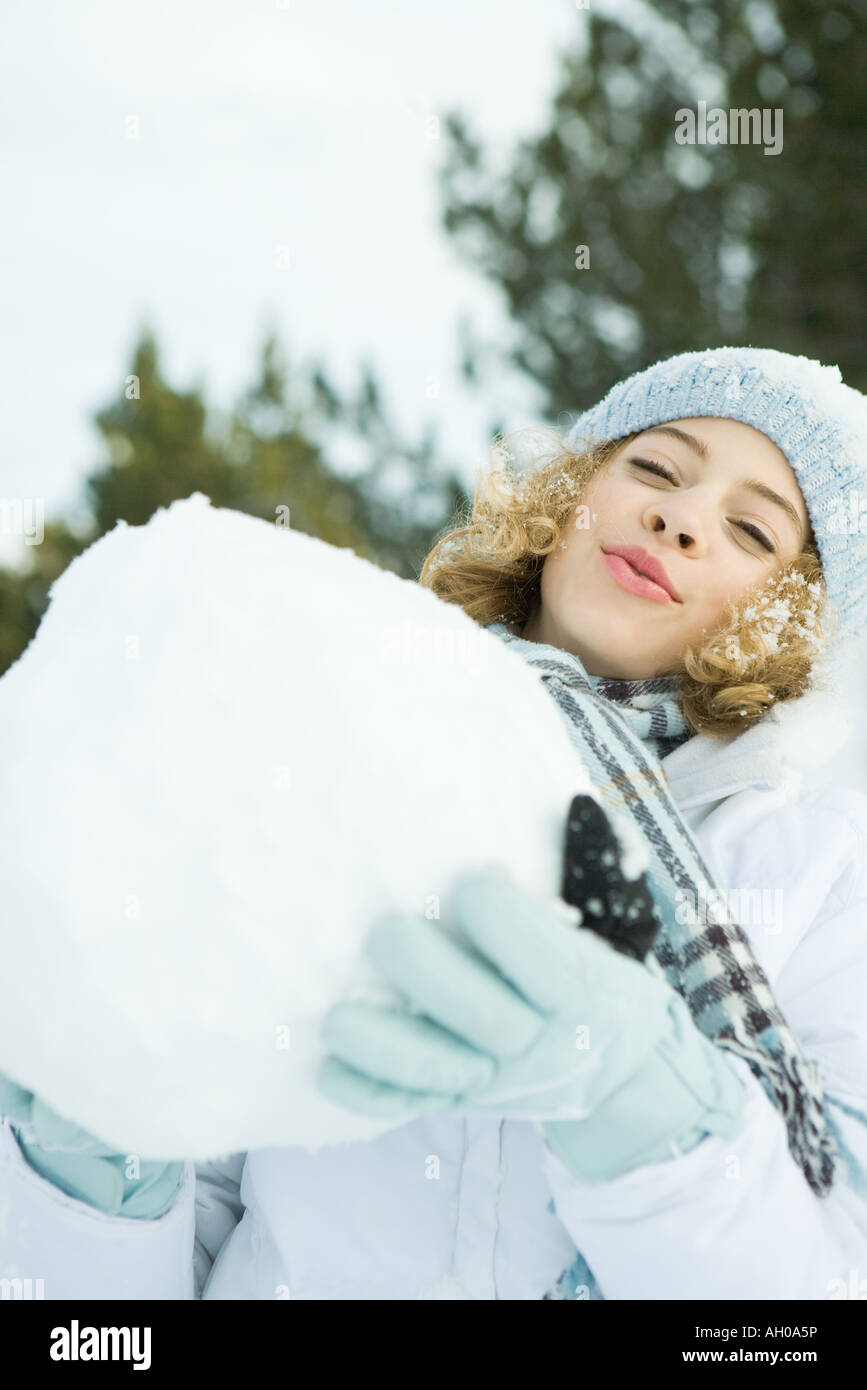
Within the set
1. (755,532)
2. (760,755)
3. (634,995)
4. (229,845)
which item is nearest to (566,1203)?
(634,995)

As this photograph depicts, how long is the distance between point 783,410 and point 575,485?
0.30 m

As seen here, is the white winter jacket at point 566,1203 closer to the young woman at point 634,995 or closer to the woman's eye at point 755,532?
the young woman at point 634,995

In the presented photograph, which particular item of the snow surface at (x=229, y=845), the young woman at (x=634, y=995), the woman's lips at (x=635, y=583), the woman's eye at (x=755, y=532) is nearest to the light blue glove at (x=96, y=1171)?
the young woman at (x=634, y=995)

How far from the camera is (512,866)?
31.4 inches

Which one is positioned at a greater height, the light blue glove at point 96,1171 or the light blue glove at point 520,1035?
the light blue glove at point 520,1035

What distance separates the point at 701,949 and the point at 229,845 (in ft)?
1.58

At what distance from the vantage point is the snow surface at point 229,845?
2.50 feet

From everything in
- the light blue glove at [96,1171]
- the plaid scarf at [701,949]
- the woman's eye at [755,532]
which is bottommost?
the light blue glove at [96,1171]

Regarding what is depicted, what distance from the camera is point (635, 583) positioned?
138 cm

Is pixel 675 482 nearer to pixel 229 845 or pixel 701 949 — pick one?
pixel 701 949

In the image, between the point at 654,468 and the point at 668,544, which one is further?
the point at 654,468

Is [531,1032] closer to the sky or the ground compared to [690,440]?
closer to the ground

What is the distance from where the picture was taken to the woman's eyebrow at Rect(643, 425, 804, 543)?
57.3 inches

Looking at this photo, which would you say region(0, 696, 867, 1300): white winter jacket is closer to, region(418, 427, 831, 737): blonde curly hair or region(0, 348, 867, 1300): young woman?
region(0, 348, 867, 1300): young woman
